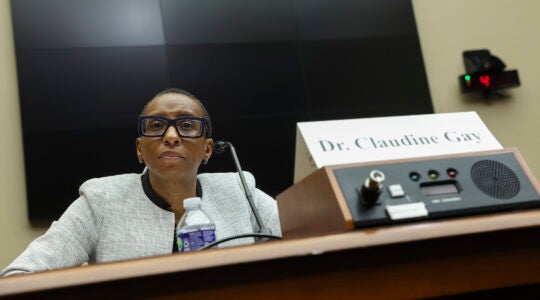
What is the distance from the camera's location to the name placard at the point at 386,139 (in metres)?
0.76

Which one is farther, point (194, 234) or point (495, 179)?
point (194, 234)

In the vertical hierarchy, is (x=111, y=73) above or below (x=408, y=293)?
above

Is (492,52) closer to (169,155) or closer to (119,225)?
(169,155)

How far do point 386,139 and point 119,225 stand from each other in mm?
772

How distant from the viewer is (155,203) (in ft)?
4.41

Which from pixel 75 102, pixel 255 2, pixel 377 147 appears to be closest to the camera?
pixel 377 147

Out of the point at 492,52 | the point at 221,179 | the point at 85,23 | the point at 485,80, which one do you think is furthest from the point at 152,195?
the point at 492,52

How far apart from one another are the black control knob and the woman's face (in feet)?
2.68

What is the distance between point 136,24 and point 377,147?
2.04 m

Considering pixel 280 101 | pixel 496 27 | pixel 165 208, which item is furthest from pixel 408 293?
pixel 496 27

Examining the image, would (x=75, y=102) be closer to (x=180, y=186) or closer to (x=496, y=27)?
(x=180, y=186)

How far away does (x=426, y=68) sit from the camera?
112 inches

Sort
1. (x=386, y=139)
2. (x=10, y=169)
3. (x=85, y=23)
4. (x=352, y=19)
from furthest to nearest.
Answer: (x=352, y=19) → (x=85, y=23) → (x=10, y=169) → (x=386, y=139)

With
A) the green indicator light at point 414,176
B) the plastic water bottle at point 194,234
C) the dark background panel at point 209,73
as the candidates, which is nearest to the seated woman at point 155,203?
the plastic water bottle at point 194,234
